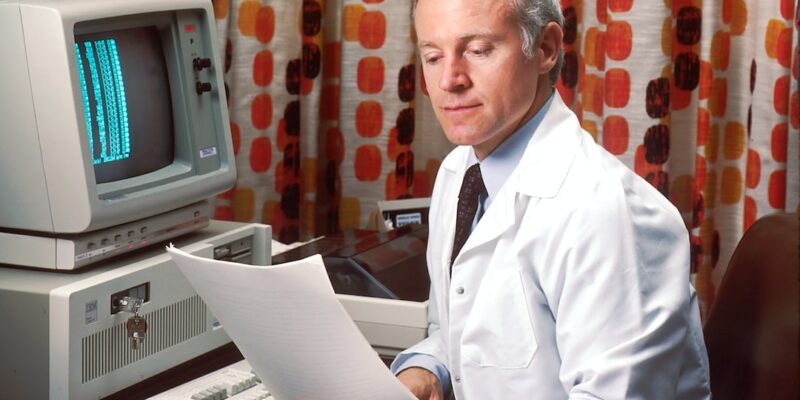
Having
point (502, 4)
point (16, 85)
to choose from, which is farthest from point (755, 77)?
point (16, 85)

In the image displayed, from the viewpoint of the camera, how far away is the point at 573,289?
1.23 meters

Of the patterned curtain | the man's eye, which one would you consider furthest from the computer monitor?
the patterned curtain

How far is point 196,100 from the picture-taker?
5.44 ft

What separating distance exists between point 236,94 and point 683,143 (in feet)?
3.34

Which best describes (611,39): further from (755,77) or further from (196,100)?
(196,100)

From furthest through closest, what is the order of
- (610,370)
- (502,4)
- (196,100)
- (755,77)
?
(755,77)
(196,100)
(502,4)
(610,370)

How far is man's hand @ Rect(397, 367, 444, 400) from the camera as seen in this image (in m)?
1.45

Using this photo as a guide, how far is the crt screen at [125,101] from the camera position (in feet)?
4.86

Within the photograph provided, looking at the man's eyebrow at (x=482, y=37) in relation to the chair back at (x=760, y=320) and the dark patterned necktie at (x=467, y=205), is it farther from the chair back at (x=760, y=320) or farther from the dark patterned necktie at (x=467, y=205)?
the chair back at (x=760, y=320)

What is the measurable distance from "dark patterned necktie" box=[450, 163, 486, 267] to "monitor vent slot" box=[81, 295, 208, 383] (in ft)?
1.34

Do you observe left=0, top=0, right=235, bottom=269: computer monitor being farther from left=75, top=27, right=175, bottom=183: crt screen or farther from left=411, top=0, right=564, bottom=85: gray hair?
left=411, top=0, right=564, bottom=85: gray hair

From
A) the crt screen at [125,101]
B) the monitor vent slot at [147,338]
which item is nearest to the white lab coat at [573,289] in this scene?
the monitor vent slot at [147,338]

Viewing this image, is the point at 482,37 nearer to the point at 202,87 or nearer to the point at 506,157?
the point at 506,157

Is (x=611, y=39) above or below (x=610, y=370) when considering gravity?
above
